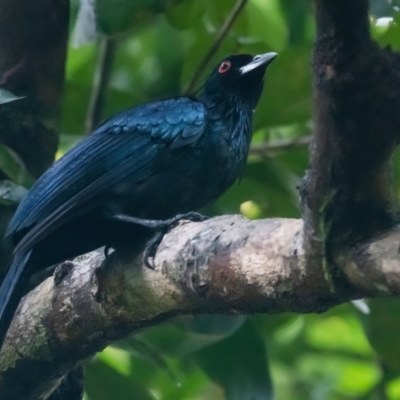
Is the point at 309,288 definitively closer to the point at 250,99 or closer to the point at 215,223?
the point at 215,223

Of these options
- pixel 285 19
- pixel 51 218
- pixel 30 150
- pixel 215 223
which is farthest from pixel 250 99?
pixel 215 223

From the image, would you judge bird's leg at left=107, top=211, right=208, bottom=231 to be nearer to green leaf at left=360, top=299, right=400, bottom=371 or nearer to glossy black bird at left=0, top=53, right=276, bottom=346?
glossy black bird at left=0, top=53, right=276, bottom=346

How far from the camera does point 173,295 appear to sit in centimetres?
231

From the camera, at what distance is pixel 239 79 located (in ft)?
12.2

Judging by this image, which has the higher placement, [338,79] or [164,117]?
[338,79]

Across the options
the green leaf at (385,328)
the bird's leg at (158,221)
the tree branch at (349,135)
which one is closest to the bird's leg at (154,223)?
the bird's leg at (158,221)

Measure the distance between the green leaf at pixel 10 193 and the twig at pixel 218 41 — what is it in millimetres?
1125

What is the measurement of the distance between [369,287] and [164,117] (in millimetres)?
1678

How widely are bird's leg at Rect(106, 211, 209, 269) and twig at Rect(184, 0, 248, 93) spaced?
1234 mm

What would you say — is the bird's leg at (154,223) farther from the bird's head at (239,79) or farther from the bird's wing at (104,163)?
the bird's head at (239,79)

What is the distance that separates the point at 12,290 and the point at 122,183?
1.79 feet

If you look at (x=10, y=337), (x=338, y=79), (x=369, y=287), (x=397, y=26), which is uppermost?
(x=338, y=79)

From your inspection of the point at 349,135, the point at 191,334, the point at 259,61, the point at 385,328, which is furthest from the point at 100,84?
the point at 349,135

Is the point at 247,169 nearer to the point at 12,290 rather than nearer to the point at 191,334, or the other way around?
the point at 191,334
